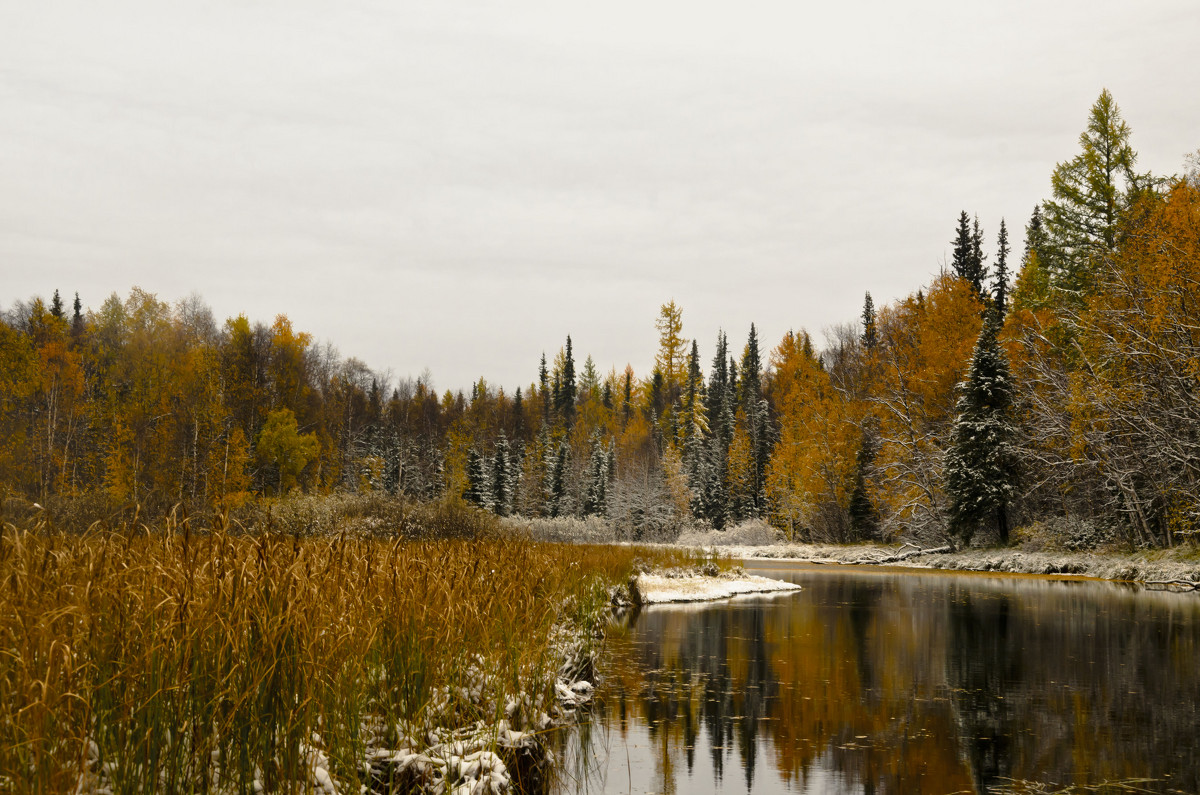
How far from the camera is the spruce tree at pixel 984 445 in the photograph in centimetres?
3456

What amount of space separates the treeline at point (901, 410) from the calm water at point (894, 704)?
10542 millimetres

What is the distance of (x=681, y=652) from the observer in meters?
12.4

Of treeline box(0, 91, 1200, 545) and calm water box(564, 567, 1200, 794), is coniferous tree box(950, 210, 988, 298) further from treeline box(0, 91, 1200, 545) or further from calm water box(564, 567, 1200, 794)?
calm water box(564, 567, 1200, 794)

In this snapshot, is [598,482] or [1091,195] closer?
[1091,195]

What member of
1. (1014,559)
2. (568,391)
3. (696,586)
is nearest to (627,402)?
(568,391)

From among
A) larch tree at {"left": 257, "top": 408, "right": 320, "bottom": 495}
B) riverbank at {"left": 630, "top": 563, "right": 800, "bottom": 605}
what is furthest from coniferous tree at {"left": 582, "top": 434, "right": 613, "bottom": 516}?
riverbank at {"left": 630, "top": 563, "right": 800, "bottom": 605}

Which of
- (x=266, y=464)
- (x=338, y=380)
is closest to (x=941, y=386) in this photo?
(x=266, y=464)

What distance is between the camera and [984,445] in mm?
35000

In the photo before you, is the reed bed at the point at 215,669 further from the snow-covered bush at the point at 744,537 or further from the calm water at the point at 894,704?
the snow-covered bush at the point at 744,537

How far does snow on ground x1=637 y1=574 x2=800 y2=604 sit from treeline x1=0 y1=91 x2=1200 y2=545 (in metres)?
7.68

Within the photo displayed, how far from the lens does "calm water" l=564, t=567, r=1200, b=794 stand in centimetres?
682

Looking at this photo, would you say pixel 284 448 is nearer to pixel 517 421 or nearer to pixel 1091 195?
pixel 1091 195

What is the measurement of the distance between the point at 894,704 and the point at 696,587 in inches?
513

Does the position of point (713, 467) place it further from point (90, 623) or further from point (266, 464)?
point (90, 623)
